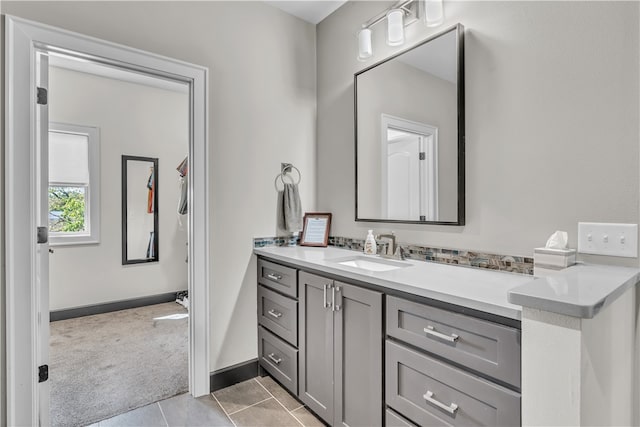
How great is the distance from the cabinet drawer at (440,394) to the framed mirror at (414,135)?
0.77 m

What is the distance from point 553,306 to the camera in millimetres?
725

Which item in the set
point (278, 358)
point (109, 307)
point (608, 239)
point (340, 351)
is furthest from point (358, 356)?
point (109, 307)

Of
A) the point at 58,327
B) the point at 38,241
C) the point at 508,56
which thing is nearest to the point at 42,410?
the point at 38,241

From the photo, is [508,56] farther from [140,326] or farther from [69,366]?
[140,326]

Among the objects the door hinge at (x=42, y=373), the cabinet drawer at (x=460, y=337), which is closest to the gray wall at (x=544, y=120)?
the cabinet drawer at (x=460, y=337)

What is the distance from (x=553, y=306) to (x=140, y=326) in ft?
11.4

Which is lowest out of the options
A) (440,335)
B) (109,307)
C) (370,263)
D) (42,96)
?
(109,307)

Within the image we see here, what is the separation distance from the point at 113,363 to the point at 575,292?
113 inches

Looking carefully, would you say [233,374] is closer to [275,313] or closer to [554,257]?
[275,313]

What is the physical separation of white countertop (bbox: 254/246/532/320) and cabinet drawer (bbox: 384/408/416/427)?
0.52 m

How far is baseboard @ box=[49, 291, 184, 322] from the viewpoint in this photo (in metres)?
3.37

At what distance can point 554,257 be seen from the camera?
1.28 metres

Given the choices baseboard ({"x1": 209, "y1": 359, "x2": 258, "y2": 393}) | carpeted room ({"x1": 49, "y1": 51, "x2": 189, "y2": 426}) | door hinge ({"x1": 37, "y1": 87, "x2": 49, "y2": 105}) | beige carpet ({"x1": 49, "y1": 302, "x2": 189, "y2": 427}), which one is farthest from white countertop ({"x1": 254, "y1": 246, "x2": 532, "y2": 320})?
carpeted room ({"x1": 49, "y1": 51, "x2": 189, "y2": 426})

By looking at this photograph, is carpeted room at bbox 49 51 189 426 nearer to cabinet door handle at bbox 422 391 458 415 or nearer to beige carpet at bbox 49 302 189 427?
beige carpet at bbox 49 302 189 427
